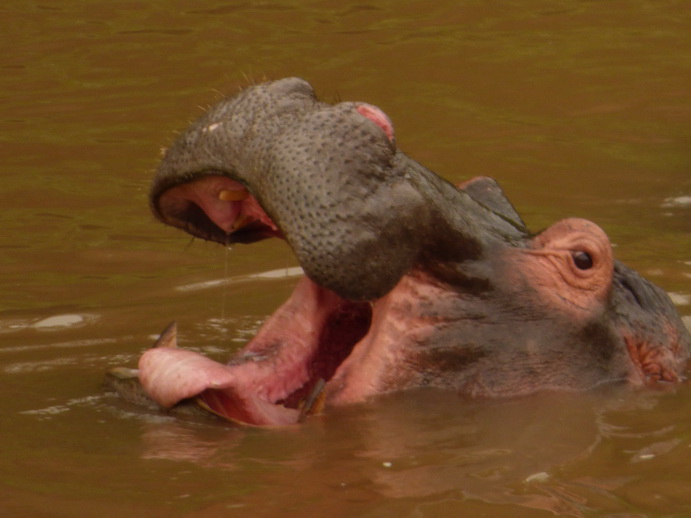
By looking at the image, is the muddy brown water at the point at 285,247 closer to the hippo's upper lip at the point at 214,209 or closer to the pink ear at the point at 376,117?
the hippo's upper lip at the point at 214,209

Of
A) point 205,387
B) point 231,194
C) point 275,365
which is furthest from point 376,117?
point 205,387

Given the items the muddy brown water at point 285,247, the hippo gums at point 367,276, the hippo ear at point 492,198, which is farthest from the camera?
the hippo ear at point 492,198

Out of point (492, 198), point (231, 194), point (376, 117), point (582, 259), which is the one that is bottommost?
point (582, 259)

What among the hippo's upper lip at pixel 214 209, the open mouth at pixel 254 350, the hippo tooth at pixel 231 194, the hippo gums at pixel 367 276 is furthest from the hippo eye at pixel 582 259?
the hippo tooth at pixel 231 194

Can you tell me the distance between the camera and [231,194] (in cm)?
464

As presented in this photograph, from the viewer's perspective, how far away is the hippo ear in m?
5.16

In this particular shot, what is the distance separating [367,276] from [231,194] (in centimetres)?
53

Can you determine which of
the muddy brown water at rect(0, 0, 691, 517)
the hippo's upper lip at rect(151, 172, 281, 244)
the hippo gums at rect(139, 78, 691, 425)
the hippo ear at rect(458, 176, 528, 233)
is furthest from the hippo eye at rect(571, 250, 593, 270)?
the hippo's upper lip at rect(151, 172, 281, 244)

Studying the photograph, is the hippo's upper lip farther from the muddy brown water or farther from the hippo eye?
the hippo eye

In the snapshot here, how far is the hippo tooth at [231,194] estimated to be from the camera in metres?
4.62

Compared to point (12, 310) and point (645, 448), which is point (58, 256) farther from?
point (645, 448)

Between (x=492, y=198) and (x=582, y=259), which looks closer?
(x=582, y=259)

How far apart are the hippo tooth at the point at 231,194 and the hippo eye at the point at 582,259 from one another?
106cm

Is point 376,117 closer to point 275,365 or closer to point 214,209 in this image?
point 214,209
